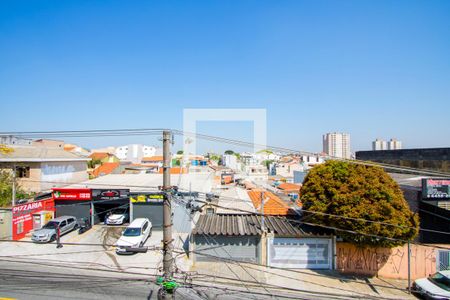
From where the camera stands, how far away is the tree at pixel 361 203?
41.3 ft

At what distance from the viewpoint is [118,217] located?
22.0 metres

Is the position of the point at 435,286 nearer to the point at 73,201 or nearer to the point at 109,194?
the point at 109,194

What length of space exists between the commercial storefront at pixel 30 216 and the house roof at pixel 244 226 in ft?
44.0

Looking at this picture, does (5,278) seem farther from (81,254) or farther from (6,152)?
(6,152)

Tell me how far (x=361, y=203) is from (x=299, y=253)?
4.76m

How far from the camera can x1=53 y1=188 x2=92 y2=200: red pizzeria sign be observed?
858 inches

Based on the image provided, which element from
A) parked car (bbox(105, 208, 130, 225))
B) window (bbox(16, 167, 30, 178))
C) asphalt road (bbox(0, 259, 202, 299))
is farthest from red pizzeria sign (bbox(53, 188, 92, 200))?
asphalt road (bbox(0, 259, 202, 299))

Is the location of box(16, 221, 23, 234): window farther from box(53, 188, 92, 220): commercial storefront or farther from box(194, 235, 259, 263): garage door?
box(194, 235, 259, 263): garage door

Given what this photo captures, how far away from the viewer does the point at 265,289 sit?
12609 millimetres

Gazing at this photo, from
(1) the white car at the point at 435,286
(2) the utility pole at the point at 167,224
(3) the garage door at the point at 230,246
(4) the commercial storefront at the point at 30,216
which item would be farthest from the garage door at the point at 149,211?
(1) the white car at the point at 435,286

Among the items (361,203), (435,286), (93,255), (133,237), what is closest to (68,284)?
(93,255)

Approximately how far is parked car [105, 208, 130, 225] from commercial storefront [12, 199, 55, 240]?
15.1 feet

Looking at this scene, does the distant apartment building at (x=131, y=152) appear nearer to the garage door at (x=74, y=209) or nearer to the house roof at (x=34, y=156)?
the house roof at (x=34, y=156)

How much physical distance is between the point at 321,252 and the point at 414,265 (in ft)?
15.8
